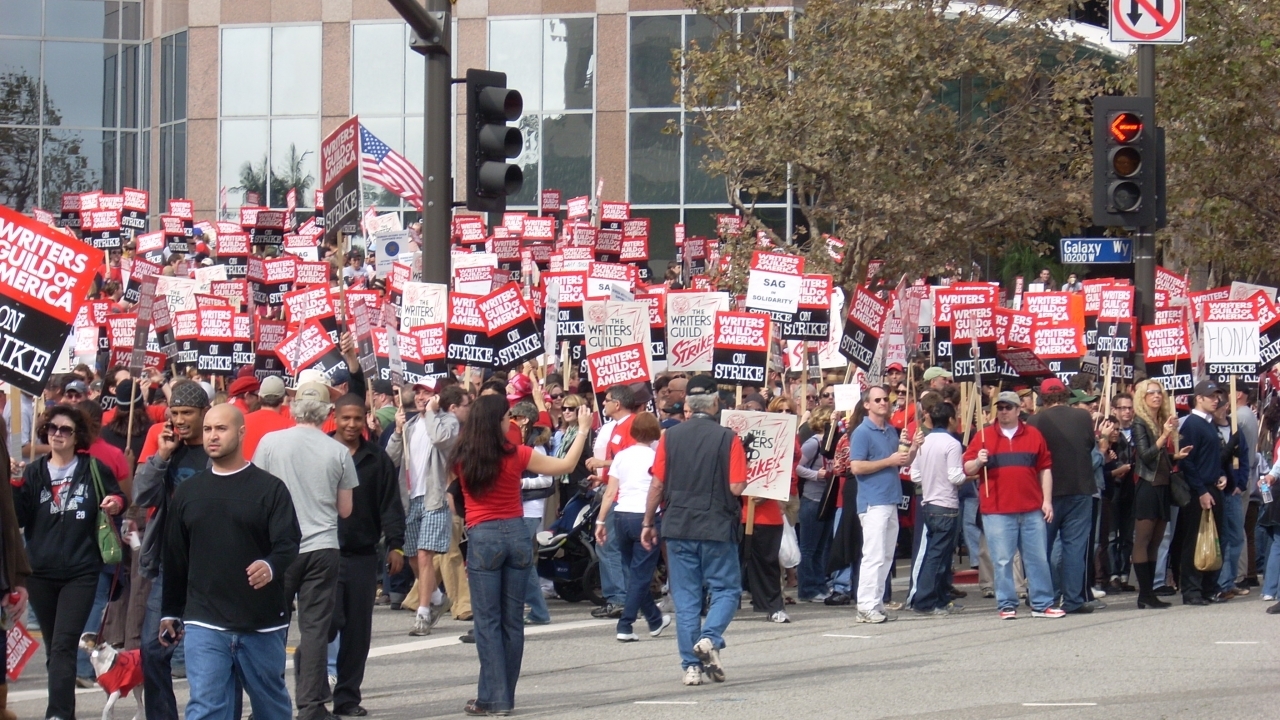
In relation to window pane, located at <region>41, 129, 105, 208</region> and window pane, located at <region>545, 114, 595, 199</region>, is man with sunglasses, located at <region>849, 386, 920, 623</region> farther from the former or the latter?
window pane, located at <region>41, 129, 105, 208</region>

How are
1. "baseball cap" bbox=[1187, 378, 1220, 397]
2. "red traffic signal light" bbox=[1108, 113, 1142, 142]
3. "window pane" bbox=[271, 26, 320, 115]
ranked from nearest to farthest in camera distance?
"red traffic signal light" bbox=[1108, 113, 1142, 142] < "baseball cap" bbox=[1187, 378, 1220, 397] < "window pane" bbox=[271, 26, 320, 115]

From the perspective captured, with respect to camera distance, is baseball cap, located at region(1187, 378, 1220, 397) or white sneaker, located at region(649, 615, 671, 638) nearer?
white sneaker, located at region(649, 615, 671, 638)

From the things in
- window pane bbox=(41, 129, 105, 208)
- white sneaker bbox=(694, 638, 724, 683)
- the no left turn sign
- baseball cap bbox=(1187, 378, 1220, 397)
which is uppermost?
window pane bbox=(41, 129, 105, 208)

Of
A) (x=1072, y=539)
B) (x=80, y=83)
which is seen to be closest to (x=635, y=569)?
(x=1072, y=539)

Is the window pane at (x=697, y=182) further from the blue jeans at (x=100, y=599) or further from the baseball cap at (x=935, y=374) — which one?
the blue jeans at (x=100, y=599)

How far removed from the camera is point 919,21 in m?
24.6

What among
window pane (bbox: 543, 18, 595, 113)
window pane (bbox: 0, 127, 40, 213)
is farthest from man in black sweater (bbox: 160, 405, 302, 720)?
window pane (bbox: 0, 127, 40, 213)

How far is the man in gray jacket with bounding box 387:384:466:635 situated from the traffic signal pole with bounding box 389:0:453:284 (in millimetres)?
1006

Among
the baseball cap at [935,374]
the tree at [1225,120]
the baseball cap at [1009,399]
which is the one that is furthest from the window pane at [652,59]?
the baseball cap at [1009,399]

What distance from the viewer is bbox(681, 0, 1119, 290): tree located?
24531 millimetres

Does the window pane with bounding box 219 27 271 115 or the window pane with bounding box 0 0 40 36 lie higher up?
the window pane with bounding box 0 0 40 36

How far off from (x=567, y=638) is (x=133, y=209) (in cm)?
2147

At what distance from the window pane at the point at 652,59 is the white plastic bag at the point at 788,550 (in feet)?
85.3

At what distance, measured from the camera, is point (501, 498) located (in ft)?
30.0
